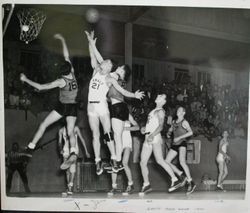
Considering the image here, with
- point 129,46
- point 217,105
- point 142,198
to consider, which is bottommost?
point 142,198

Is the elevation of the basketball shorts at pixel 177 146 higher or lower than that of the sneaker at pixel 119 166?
higher

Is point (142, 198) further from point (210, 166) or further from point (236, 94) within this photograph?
point (236, 94)

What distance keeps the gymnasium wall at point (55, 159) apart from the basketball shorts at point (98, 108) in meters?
0.04

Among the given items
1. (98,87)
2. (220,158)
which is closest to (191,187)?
(220,158)

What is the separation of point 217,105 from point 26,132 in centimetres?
67

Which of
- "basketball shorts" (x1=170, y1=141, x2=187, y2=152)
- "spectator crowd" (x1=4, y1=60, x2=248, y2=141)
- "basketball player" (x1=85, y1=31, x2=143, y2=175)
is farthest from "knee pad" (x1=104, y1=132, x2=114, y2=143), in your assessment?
"basketball shorts" (x1=170, y1=141, x2=187, y2=152)

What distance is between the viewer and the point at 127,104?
107cm

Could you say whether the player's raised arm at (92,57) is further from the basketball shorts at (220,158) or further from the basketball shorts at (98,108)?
the basketball shorts at (220,158)

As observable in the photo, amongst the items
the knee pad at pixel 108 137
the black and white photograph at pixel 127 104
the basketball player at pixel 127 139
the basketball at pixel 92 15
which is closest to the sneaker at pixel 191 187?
the black and white photograph at pixel 127 104

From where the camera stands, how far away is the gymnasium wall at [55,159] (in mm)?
1073

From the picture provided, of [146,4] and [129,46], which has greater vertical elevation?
[146,4]

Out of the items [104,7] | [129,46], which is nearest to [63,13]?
[104,7]

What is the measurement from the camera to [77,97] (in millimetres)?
1070

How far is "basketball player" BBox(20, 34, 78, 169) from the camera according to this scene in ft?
3.50
